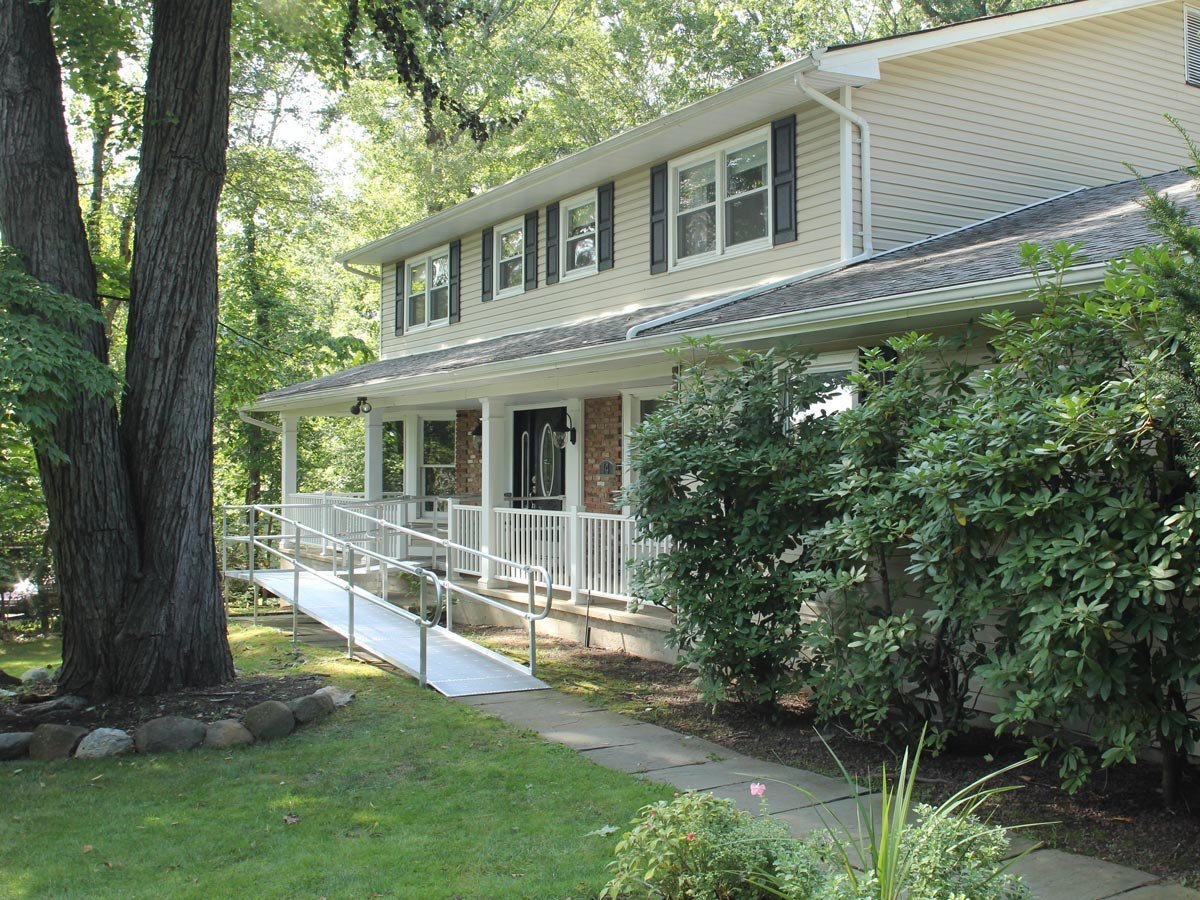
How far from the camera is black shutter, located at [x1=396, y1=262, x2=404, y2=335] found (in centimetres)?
1895

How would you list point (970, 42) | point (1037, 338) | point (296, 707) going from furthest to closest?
point (970, 42), point (296, 707), point (1037, 338)

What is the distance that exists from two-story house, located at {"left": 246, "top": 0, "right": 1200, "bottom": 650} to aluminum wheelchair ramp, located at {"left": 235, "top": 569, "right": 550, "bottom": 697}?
61.8 inches

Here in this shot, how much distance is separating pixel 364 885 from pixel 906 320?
16.2 feet

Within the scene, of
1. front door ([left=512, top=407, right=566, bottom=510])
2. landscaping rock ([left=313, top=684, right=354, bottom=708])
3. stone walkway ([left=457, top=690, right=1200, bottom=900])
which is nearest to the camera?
stone walkway ([left=457, top=690, right=1200, bottom=900])

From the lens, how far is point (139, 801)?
20.0 ft

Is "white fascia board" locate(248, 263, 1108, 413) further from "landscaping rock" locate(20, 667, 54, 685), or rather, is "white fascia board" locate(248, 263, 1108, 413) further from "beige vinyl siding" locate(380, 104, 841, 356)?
"landscaping rock" locate(20, 667, 54, 685)

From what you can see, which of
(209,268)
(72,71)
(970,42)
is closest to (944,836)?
(209,268)

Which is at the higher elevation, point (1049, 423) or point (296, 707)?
point (1049, 423)

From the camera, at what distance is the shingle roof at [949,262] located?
7246 mm

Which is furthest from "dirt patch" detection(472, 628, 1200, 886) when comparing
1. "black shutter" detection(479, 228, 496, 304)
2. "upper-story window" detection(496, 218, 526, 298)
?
"black shutter" detection(479, 228, 496, 304)

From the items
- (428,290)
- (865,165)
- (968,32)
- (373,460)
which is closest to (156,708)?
(865,165)

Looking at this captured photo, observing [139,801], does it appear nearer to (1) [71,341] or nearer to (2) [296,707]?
(2) [296,707]

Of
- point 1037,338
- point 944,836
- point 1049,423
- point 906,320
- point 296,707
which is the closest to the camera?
point 944,836

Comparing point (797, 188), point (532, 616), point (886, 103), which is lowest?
point (532, 616)
